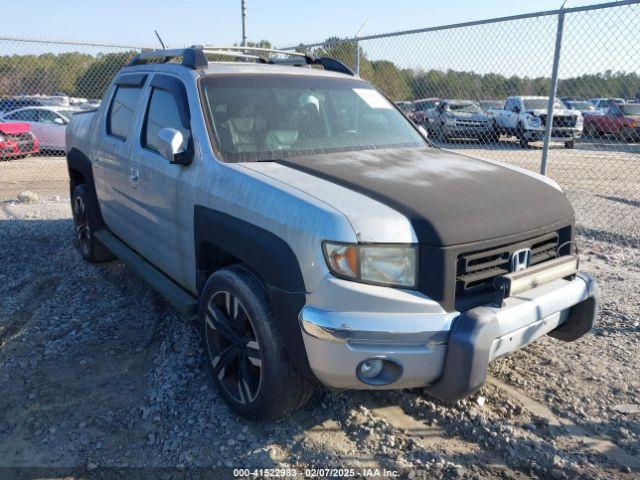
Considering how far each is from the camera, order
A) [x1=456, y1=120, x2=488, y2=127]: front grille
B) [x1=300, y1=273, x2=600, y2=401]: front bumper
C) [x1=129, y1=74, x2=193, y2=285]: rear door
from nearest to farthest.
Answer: [x1=300, y1=273, x2=600, y2=401]: front bumper → [x1=129, y1=74, x2=193, y2=285]: rear door → [x1=456, y1=120, x2=488, y2=127]: front grille

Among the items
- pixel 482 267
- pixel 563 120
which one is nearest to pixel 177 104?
pixel 482 267

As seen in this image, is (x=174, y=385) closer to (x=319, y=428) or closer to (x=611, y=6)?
(x=319, y=428)

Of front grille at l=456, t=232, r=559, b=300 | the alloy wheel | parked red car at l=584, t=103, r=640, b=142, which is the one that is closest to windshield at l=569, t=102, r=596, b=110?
parked red car at l=584, t=103, r=640, b=142

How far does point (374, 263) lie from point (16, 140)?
49.3 feet

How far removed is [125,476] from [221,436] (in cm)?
52

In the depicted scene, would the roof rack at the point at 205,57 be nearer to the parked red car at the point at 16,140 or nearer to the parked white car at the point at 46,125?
the parked red car at the point at 16,140

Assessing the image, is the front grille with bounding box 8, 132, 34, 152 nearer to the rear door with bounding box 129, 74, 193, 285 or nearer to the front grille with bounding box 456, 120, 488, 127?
the front grille with bounding box 456, 120, 488, 127

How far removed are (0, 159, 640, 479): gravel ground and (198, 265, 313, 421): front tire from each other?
0.59ft

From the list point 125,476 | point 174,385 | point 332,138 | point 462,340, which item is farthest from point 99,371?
point 462,340

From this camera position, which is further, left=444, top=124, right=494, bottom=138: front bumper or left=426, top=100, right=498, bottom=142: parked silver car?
left=426, top=100, right=498, bottom=142: parked silver car

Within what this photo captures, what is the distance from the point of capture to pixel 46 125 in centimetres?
1598

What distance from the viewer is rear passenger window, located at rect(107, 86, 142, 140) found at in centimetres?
454

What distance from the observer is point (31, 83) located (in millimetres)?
17797

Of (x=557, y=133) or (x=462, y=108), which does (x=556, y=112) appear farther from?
(x=462, y=108)
